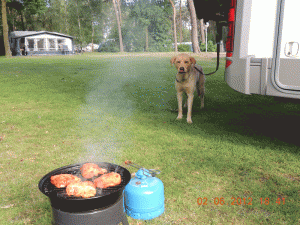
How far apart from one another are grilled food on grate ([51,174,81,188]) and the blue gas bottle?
502 mm

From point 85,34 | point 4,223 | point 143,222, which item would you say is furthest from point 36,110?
point 85,34

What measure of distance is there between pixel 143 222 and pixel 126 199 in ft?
0.88

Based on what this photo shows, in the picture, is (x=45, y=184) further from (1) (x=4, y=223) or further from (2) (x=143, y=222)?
(2) (x=143, y=222)

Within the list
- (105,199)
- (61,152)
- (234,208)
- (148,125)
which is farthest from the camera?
(148,125)

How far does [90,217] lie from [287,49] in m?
2.73

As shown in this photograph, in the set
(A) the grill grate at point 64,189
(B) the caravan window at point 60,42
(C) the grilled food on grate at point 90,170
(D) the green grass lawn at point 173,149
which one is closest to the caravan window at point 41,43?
(B) the caravan window at point 60,42

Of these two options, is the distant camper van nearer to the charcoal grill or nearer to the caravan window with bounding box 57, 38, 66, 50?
the charcoal grill

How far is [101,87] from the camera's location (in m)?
10.3

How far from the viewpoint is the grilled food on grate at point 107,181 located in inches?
89.4

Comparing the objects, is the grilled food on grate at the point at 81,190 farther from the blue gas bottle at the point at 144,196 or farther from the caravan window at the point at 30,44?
the caravan window at the point at 30,44

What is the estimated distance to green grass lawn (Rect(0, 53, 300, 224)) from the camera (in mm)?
2742

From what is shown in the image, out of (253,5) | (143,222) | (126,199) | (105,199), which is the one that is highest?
(253,5)
